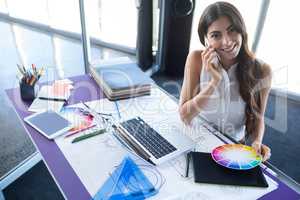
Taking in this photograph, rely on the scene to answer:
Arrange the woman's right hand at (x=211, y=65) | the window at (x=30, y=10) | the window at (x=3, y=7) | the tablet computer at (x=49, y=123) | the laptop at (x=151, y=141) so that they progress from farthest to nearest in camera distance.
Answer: the window at (x=3, y=7), the window at (x=30, y=10), the woman's right hand at (x=211, y=65), the tablet computer at (x=49, y=123), the laptop at (x=151, y=141)

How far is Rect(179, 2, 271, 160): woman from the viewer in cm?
115

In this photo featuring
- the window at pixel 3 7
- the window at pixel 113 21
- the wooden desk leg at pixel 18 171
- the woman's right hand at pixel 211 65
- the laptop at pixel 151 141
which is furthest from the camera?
the window at pixel 3 7

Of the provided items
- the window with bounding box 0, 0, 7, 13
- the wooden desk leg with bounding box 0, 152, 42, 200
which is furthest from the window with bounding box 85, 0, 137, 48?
the wooden desk leg with bounding box 0, 152, 42, 200

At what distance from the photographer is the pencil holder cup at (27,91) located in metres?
1.24

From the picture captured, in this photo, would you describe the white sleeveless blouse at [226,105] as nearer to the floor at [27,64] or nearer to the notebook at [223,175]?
the notebook at [223,175]

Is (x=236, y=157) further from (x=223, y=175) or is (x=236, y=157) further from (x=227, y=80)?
(x=227, y=80)

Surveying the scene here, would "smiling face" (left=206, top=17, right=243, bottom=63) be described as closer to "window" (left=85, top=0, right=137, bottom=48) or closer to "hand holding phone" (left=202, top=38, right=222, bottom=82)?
"hand holding phone" (left=202, top=38, right=222, bottom=82)

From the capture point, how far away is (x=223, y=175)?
855mm

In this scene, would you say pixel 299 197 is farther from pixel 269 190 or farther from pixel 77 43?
pixel 77 43

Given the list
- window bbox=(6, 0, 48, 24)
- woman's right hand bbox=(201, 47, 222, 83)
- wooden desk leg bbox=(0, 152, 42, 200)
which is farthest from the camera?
window bbox=(6, 0, 48, 24)

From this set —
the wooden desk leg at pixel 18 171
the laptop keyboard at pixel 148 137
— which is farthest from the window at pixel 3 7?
the laptop keyboard at pixel 148 137

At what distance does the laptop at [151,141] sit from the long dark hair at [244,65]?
41cm

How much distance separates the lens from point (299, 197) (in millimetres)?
791

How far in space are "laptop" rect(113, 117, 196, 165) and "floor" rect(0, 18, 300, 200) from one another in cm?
95
